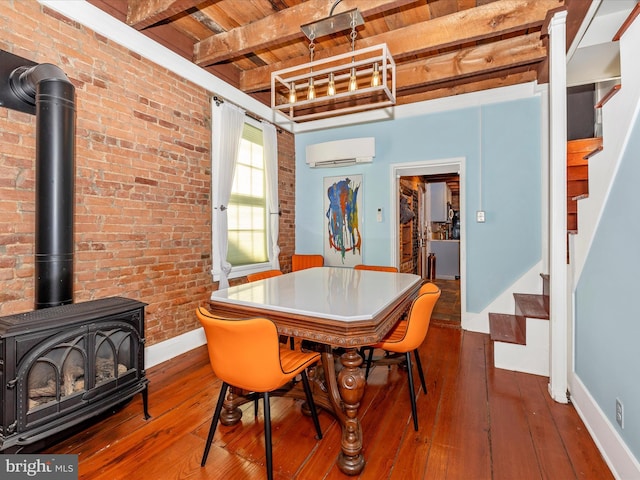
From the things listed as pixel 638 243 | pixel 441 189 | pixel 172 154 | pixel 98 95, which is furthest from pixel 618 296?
pixel 441 189

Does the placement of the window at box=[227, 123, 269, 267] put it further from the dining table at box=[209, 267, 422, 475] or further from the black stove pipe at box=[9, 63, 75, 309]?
the black stove pipe at box=[9, 63, 75, 309]

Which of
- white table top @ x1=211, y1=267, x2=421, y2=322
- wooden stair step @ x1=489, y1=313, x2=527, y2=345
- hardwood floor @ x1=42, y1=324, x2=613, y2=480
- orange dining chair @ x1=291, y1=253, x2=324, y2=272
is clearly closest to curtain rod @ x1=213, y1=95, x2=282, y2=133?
orange dining chair @ x1=291, y1=253, x2=324, y2=272

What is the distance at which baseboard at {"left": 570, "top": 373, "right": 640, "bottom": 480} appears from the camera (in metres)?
1.46

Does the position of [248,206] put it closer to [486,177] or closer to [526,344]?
[486,177]

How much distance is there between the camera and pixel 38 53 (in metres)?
2.08

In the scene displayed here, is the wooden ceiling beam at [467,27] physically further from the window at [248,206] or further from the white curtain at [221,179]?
the window at [248,206]

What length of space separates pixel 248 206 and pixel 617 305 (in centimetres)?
349

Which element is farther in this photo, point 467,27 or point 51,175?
point 467,27

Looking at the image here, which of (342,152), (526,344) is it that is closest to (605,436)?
(526,344)

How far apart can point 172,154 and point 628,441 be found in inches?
143

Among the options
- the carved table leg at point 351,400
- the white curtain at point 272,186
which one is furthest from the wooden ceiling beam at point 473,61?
the carved table leg at point 351,400

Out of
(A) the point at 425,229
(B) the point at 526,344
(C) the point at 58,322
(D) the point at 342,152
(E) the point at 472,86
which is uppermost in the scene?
(E) the point at 472,86

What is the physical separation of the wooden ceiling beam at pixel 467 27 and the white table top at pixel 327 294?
2.07 metres

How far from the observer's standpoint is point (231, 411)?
2.01 m
